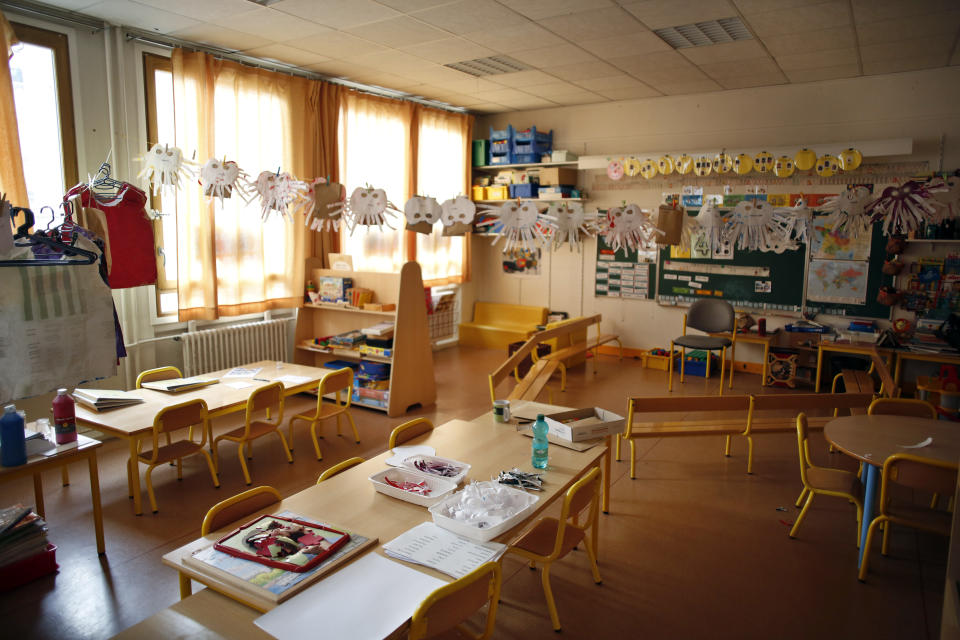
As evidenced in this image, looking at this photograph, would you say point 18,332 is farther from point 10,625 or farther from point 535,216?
point 535,216

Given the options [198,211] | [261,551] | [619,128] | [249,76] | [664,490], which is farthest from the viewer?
[619,128]

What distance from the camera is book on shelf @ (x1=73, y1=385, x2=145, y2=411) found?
4070 mm

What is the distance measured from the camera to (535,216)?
195 inches

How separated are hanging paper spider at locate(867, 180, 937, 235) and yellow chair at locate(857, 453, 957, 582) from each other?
2.19m

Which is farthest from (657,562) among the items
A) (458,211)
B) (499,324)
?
(499,324)

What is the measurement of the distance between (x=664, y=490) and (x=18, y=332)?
154 inches

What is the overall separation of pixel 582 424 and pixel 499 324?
6.23 meters

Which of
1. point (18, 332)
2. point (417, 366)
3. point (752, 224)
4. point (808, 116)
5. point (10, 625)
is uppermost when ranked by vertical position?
point (808, 116)

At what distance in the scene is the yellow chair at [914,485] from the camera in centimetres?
293

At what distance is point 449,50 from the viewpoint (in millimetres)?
5809

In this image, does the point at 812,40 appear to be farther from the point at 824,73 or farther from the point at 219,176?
the point at 219,176

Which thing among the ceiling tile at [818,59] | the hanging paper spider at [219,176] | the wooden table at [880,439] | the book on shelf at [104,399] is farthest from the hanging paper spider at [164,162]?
the ceiling tile at [818,59]

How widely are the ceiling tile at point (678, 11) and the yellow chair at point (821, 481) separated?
3.06 meters

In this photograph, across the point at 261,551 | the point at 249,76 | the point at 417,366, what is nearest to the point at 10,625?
the point at 261,551
